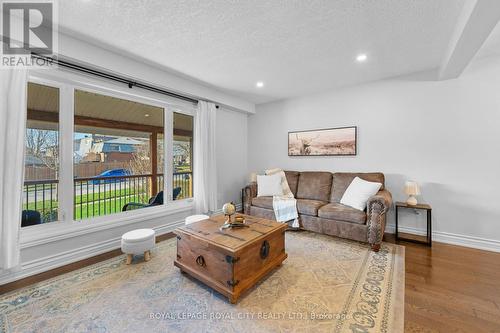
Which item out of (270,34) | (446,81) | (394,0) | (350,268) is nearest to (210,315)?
(350,268)

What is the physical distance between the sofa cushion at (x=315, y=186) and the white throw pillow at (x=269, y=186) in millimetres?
413

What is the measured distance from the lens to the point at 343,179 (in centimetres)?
357

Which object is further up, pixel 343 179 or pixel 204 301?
pixel 343 179

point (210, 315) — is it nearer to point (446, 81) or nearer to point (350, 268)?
point (350, 268)

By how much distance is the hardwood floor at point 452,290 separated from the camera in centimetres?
150

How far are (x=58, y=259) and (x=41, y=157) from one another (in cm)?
116

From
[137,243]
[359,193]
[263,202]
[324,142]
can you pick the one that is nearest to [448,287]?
[359,193]

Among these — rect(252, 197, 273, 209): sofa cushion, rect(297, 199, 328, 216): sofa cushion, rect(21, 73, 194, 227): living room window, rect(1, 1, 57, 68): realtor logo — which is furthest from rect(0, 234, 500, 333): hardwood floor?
rect(1, 1, 57, 68): realtor logo

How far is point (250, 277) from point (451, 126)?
3.42 metres

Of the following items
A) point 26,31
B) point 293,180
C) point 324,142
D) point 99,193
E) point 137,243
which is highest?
point 26,31

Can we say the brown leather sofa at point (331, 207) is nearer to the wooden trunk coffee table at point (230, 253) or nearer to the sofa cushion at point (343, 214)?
the sofa cushion at point (343, 214)

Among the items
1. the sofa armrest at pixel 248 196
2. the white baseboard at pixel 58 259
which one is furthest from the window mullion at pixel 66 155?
the sofa armrest at pixel 248 196

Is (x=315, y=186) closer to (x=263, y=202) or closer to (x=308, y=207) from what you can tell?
(x=308, y=207)

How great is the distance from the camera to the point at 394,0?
1.72m
